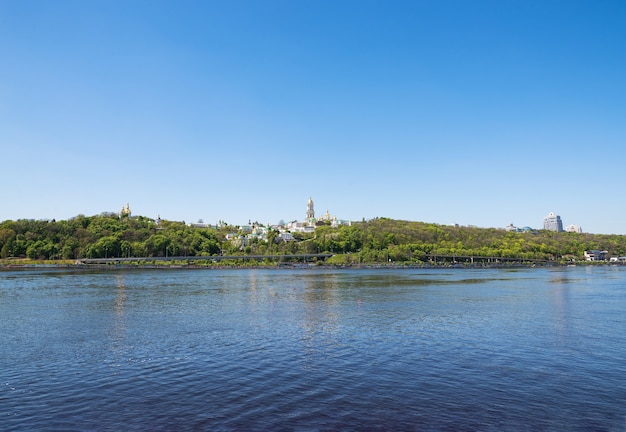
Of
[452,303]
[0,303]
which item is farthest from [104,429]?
[0,303]

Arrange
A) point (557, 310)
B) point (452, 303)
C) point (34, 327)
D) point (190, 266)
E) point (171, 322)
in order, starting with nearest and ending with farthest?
point (34, 327)
point (171, 322)
point (557, 310)
point (452, 303)
point (190, 266)

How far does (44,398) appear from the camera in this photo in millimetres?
15695

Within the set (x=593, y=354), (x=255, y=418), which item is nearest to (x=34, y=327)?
(x=255, y=418)

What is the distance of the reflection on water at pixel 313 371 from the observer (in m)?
14.0

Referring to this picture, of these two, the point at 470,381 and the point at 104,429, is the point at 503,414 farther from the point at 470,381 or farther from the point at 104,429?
the point at 104,429

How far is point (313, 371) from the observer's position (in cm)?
1931

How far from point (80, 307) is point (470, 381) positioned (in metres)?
38.9

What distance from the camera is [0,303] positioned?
46406mm

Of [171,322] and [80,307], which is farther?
[80,307]

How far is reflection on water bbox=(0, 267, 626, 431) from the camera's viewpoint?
13969 mm

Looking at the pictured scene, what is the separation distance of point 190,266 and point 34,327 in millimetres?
148357

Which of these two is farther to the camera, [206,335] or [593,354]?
[206,335]

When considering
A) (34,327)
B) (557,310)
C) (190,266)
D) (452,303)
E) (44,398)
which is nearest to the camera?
(44,398)

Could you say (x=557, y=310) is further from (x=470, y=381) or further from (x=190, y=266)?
(x=190, y=266)
